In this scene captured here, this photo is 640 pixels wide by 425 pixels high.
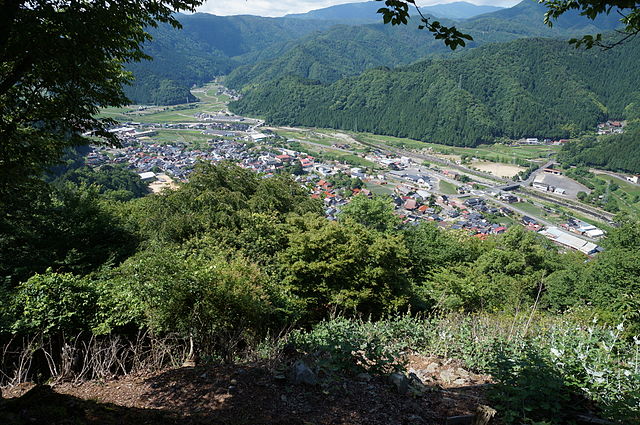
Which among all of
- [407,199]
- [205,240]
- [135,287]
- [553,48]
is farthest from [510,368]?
[553,48]

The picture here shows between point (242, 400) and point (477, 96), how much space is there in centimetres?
12056

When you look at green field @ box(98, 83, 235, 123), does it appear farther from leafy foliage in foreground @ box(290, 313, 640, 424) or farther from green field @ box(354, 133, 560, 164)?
A: leafy foliage in foreground @ box(290, 313, 640, 424)

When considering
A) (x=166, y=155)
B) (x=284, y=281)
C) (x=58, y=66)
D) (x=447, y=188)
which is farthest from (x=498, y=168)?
(x=58, y=66)

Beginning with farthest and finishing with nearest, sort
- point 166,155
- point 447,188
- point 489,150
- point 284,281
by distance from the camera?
point 489,150, point 166,155, point 447,188, point 284,281

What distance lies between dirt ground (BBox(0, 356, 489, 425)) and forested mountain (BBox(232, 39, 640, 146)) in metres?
90.9

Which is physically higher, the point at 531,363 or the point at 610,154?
the point at 531,363

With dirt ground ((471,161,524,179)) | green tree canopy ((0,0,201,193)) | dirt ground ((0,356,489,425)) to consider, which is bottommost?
dirt ground ((471,161,524,179))

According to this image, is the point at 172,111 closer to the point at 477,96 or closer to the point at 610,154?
the point at 477,96

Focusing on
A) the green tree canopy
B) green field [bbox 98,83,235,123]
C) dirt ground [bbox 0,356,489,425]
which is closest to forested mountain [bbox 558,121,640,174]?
dirt ground [bbox 0,356,489,425]

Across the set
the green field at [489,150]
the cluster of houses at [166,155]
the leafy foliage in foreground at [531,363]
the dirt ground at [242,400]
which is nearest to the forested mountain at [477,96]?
the green field at [489,150]

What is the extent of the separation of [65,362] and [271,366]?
2.60 metres

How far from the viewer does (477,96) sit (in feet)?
351

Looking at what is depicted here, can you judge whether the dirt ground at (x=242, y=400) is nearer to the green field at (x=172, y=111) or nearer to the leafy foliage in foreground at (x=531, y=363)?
the leafy foliage in foreground at (x=531, y=363)

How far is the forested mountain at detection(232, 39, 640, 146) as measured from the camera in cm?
9469
